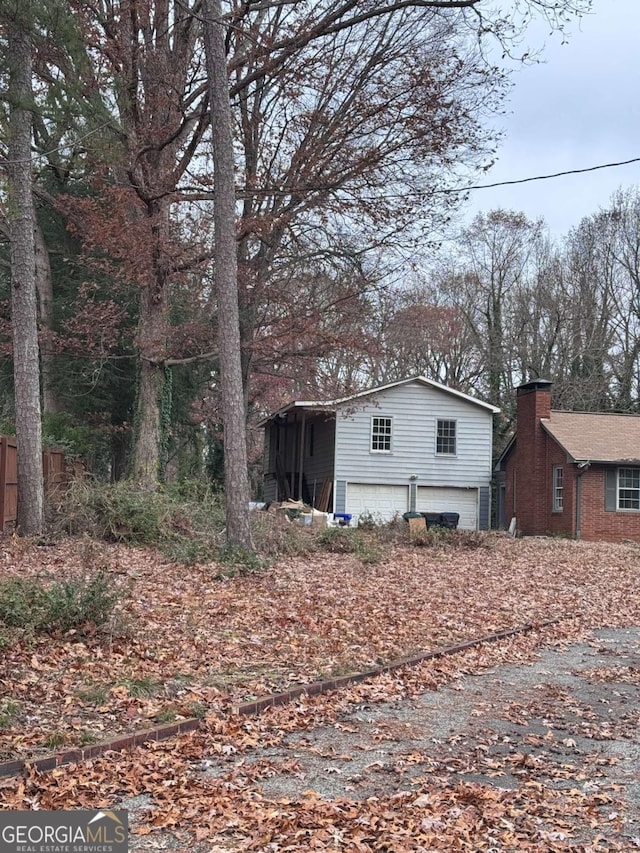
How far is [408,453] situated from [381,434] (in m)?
1.15

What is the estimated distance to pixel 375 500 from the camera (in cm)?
3209

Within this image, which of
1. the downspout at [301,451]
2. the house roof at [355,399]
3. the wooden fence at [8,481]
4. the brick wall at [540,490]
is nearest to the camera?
the wooden fence at [8,481]

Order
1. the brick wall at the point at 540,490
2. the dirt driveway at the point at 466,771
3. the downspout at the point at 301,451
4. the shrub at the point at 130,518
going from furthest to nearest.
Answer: the downspout at the point at 301,451 → the brick wall at the point at 540,490 → the shrub at the point at 130,518 → the dirt driveway at the point at 466,771

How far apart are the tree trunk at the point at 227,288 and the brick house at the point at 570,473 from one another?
55.2 feet

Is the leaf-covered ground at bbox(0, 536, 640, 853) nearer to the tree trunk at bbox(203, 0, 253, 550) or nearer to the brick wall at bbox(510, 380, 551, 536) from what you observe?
the tree trunk at bbox(203, 0, 253, 550)

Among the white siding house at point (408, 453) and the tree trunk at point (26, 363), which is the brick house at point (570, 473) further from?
the tree trunk at point (26, 363)

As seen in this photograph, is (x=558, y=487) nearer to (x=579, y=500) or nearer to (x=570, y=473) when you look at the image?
(x=570, y=473)

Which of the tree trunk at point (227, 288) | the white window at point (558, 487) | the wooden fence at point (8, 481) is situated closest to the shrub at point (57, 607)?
the tree trunk at point (227, 288)

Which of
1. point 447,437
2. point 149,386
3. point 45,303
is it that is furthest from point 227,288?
point 447,437

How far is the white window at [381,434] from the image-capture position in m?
32.2

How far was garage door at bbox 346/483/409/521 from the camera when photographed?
31922mm

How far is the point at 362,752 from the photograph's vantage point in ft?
20.9

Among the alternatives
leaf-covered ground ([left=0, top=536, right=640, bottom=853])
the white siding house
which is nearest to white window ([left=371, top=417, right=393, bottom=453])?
the white siding house

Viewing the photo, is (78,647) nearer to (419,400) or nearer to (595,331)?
(419,400)
